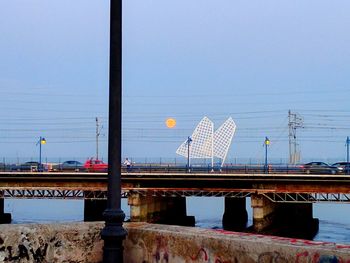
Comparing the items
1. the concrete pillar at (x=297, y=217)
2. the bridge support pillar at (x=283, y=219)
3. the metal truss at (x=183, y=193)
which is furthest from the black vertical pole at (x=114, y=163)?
the concrete pillar at (x=297, y=217)

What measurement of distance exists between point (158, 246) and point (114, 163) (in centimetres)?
196

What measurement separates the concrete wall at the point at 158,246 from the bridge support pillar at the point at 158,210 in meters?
52.8

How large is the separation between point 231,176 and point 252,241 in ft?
181

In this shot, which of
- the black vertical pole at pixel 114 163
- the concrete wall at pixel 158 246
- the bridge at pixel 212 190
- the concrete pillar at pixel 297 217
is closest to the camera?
the concrete wall at pixel 158 246

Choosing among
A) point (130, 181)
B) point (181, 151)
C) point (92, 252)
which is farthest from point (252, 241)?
point (181, 151)

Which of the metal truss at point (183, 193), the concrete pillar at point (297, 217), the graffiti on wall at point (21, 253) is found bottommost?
the concrete pillar at point (297, 217)

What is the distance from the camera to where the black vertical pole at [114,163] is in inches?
381

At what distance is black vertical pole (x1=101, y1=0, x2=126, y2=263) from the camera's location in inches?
381

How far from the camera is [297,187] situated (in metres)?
60.2


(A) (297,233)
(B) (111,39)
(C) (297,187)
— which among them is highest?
(B) (111,39)

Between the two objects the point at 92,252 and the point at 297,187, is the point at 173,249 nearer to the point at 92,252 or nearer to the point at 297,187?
the point at 92,252

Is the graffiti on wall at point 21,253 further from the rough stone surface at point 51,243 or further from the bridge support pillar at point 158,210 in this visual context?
the bridge support pillar at point 158,210

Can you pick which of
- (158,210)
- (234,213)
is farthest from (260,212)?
(158,210)

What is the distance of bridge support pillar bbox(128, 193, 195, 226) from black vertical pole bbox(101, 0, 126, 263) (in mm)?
54368
